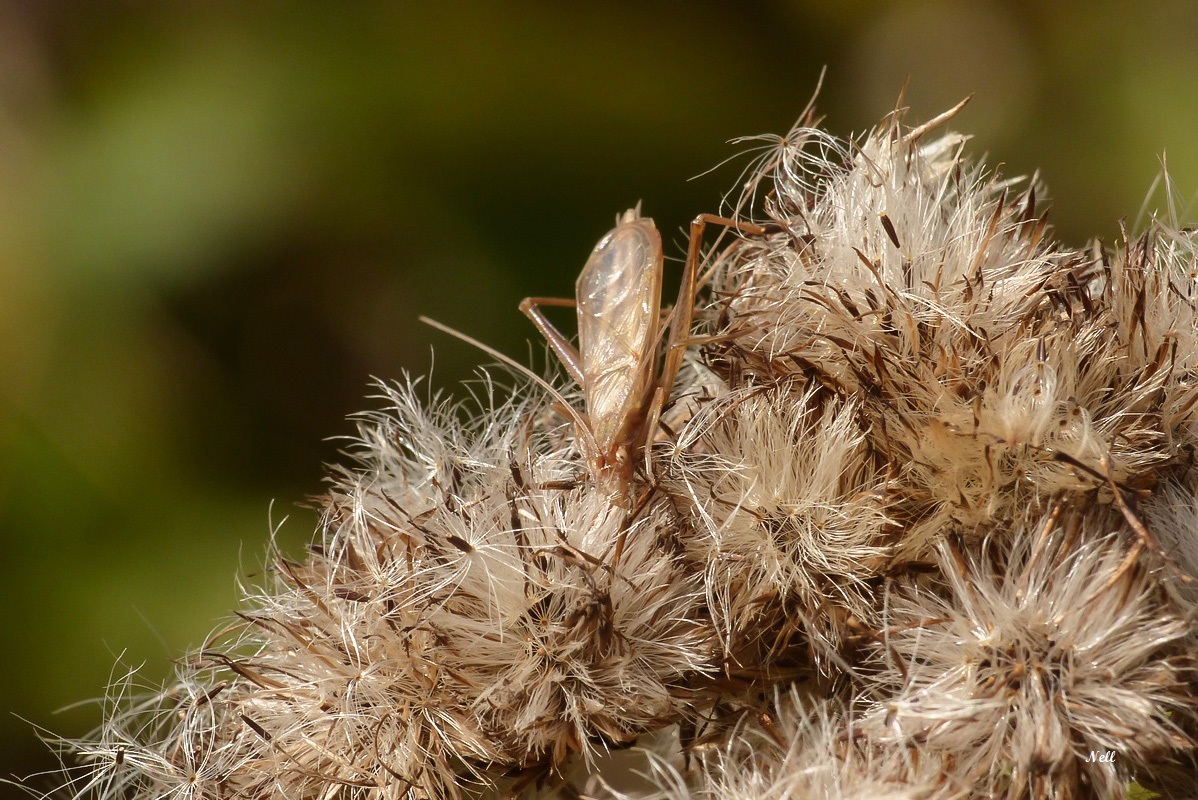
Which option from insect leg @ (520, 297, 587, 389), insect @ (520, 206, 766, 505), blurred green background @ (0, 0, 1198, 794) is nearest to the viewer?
insect @ (520, 206, 766, 505)

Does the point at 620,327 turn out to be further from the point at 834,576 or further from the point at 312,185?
the point at 312,185

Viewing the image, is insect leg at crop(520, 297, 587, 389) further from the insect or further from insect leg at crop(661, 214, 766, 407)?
insect leg at crop(661, 214, 766, 407)

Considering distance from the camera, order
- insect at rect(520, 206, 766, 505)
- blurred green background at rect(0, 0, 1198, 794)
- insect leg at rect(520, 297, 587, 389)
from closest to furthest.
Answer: insect at rect(520, 206, 766, 505), insect leg at rect(520, 297, 587, 389), blurred green background at rect(0, 0, 1198, 794)

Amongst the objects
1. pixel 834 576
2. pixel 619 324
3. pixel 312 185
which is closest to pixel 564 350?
pixel 619 324

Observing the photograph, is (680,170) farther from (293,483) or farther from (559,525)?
(559,525)

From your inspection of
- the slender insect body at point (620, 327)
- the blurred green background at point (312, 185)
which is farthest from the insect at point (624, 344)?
the blurred green background at point (312, 185)

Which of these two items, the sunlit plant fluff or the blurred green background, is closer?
the sunlit plant fluff

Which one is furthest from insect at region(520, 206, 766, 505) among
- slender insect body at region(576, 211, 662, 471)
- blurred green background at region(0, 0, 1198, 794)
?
blurred green background at region(0, 0, 1198, 794)
